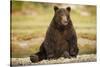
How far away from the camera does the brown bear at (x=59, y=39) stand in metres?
2.17

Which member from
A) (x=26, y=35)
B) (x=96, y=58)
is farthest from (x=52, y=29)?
(x=96, y=58)

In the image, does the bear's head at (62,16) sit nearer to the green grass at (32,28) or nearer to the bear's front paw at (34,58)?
the green grass at (32,28)

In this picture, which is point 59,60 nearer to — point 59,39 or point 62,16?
point 59,39

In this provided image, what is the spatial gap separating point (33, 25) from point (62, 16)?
36cm

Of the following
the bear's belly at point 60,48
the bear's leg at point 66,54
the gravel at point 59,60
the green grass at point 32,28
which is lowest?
the gravel at point 59,60

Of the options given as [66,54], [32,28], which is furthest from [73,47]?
[32,28]

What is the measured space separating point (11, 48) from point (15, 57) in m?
0.11

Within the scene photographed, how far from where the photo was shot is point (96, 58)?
2.40 metres

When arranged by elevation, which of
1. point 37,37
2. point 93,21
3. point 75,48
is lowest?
point 75,48

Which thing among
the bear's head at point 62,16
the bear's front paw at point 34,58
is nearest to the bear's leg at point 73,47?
the bear's head at point 62,16

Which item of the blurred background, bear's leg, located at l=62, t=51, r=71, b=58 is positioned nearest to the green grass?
the blurred background

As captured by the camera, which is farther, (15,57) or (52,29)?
(52,29)

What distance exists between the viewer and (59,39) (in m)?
2.22

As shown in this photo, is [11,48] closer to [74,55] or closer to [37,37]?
[37,37]
